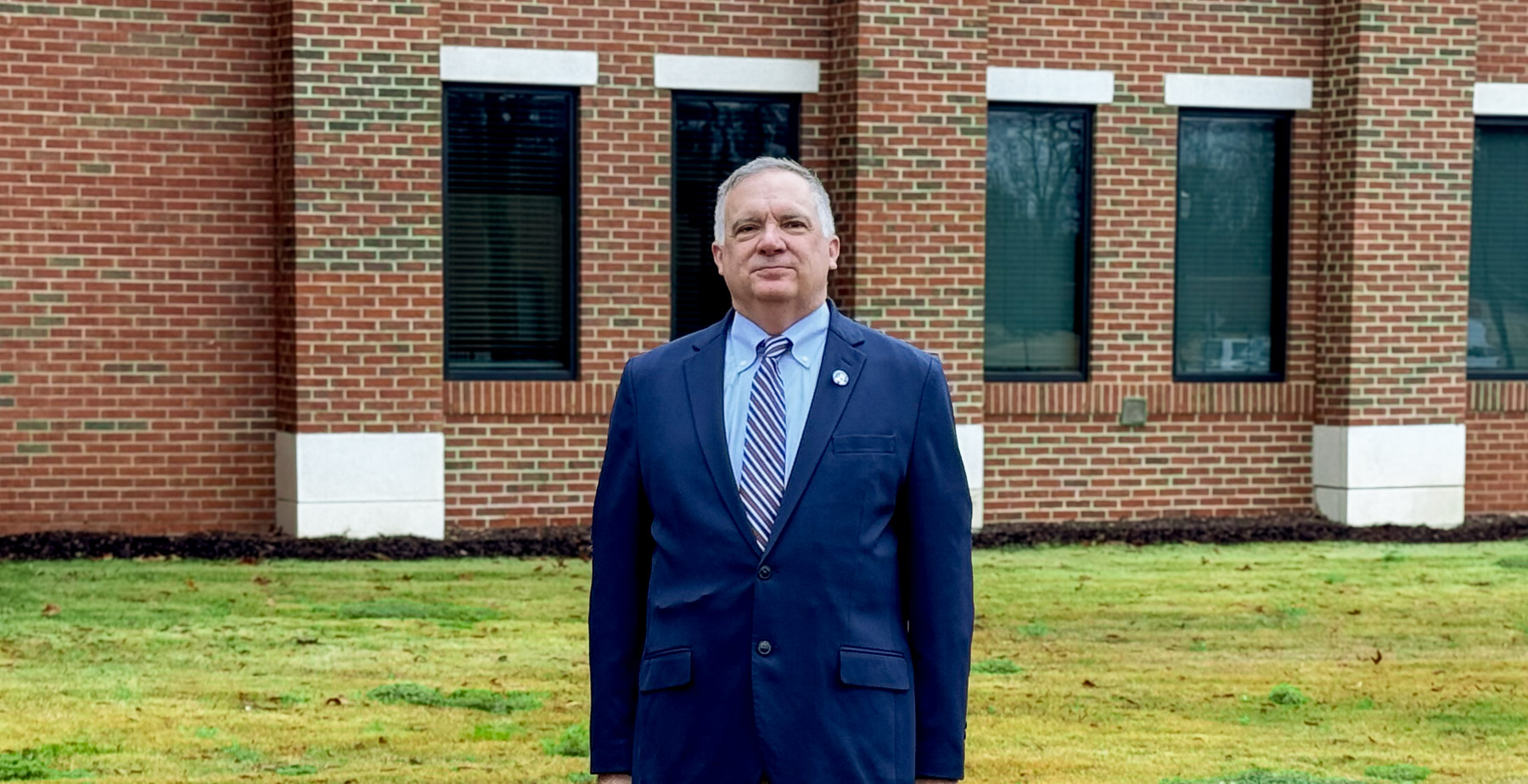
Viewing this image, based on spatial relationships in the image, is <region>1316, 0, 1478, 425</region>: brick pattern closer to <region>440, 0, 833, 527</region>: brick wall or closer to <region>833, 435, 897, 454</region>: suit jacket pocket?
<region>440, 0, 833, 527</region>: brick wall

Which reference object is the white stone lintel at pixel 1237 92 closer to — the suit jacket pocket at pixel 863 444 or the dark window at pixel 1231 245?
the dark window at pixel 1231 245

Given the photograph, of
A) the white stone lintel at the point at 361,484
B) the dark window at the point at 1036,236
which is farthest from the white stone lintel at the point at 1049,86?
the white stone lintel at the point at 361,484

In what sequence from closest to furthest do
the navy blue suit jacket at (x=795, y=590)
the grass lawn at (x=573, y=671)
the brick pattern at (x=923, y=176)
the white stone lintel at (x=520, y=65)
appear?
1. the navy blue suit jacket at (x=795, y=590)
2. the grass lawn at (x=573, y=671)
3. the white stone lintel at (x=520, y=65)
4. the brick pattern at (x=923, y=176)

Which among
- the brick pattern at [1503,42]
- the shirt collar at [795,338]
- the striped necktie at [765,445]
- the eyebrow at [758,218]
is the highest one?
the brick pattern at [1503,42]

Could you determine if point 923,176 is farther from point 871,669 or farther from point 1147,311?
point 871,669

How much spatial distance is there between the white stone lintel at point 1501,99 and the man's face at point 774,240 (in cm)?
1215

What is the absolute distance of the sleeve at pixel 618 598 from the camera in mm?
3855

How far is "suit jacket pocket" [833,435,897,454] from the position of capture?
374 cm

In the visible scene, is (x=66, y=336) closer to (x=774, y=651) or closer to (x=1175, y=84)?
(x=1175, y=84)

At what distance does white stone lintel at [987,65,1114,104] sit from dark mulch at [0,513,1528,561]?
2.99 metres

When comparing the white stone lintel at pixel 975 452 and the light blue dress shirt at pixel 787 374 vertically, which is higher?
the light blue dress shirt at pixel 787 374

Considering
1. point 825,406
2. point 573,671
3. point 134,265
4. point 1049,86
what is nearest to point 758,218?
point 825,406

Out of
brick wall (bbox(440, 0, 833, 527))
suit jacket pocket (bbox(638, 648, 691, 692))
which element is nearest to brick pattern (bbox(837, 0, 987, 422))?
brick wall (bbox(440, 0, 833, 527))

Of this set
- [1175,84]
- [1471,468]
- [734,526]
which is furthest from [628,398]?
[1471,468]
